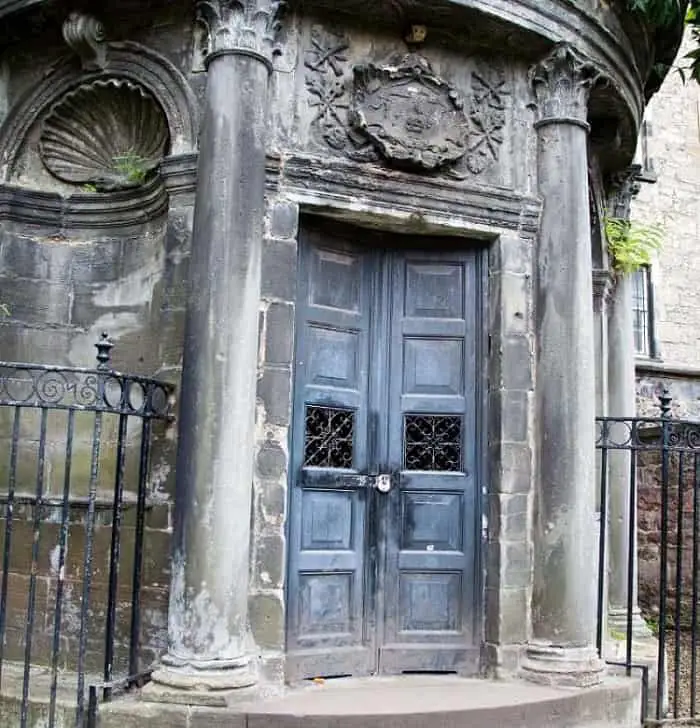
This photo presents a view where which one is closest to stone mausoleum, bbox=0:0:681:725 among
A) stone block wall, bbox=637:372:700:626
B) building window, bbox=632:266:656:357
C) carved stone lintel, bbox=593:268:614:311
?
carved stone lintel, bbox=593:268:614:311

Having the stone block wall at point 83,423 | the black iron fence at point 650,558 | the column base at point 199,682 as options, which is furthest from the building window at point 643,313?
the column base at point 199,682

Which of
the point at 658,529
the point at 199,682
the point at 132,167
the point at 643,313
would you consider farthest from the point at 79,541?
the point at 643,313

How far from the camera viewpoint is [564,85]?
614 cm

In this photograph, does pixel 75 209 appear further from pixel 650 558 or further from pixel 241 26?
pixel 650 558

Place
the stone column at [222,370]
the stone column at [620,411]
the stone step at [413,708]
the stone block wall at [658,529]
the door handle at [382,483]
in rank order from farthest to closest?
the stone block wall at [658,529]
the stone column at [620,411]
the door handle at [382,483]
the stone column at [222,370]
the stone step at [413,708]

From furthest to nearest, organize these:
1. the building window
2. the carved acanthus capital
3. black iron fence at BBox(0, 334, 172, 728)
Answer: the building window
the carved acanthus capital
black iron fence at BBox(0, 334, 172, 728)

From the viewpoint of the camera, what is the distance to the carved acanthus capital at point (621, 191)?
332 inches

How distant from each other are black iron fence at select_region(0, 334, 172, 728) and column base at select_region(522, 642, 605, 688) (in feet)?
8.05

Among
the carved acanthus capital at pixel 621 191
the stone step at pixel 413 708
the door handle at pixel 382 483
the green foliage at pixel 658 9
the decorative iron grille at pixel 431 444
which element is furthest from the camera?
the carved acanthus capital at pixel 621 191

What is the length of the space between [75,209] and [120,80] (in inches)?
37.0

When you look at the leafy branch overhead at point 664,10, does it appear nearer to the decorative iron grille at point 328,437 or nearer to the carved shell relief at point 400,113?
the carved shell relief at point 400,113

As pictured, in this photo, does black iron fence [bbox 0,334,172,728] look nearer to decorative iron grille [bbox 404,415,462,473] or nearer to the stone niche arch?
the stone niche arch

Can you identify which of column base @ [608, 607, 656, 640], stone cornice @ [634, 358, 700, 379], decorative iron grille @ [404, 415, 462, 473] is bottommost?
column base @ [608, 607, 656, 640]

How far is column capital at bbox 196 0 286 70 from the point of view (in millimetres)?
5277
